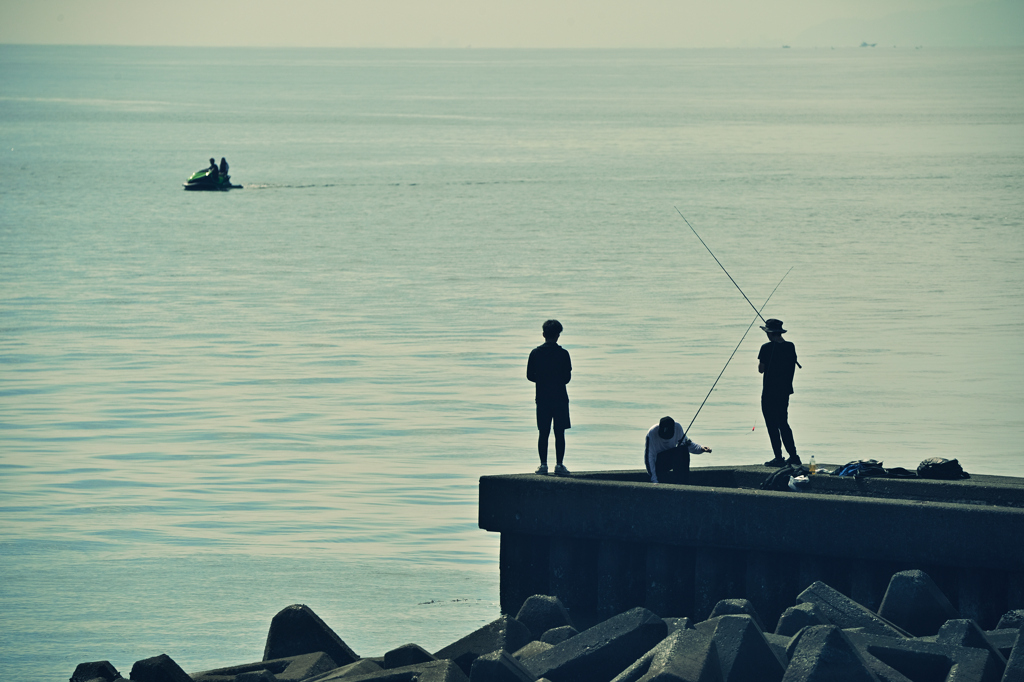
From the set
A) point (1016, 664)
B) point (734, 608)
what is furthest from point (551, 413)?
point (1016, 664)

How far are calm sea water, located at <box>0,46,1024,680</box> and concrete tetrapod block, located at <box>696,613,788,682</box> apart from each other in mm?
4596

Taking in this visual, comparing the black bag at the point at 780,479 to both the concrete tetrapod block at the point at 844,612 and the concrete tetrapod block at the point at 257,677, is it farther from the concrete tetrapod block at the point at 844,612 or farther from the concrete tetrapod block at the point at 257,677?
the concrete tetrapod block at the point at 257,677

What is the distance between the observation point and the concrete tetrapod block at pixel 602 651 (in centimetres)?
963

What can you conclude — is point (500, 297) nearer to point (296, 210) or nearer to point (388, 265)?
point (388, 265)

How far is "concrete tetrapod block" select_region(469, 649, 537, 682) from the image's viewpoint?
30.4 feet

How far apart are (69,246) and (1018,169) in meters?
45.4

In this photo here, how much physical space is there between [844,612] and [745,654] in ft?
4.01

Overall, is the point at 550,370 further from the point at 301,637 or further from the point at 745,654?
the point at 745,654

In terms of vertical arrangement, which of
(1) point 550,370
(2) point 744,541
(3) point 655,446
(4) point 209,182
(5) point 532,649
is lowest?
(5) point 532,649

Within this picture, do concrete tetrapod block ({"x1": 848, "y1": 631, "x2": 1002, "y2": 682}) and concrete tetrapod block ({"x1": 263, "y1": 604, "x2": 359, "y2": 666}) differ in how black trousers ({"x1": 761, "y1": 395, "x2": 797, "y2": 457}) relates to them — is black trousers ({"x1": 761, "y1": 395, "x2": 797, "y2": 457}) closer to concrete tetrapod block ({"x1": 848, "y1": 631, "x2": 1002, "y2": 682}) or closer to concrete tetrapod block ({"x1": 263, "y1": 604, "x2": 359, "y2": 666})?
concrete tetrapod block ({"x1": 848, "y1": 631, "x2": 1002, "y2": 682})

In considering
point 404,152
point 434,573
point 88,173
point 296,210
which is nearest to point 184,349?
point 434,573

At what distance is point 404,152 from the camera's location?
95000mm

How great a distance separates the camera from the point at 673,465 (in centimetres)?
1223

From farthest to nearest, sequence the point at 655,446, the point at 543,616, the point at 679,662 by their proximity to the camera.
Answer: the point at 655,446 → the point at 543,616 → the point at 679,662
